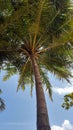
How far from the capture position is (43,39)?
17172 mm

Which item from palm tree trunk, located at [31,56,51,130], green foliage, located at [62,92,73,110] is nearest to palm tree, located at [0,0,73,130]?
palm tree trunk, located at [31,56,51,130]

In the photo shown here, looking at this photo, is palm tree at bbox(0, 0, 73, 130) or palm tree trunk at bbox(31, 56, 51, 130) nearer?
palm tree trunk at bbox(31, 56, 51, 130)

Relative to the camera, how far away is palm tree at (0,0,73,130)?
15.7 metres

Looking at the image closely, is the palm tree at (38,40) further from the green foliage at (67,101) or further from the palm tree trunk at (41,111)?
the green foliage at (67,101)

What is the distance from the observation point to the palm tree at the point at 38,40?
1572cm

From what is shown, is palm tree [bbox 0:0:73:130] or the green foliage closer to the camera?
the green foliage

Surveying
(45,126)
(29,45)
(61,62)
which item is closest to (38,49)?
(29,45)

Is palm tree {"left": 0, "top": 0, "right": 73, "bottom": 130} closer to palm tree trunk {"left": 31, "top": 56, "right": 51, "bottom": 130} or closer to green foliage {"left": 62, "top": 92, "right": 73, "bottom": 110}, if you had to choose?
palm tree trunk {"left": 31, "top": 56, "right": 51, "bottom": 130}

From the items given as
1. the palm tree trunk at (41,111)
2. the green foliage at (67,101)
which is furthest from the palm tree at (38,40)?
the green foliage at (67,101)

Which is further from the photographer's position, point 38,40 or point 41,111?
point 38,40

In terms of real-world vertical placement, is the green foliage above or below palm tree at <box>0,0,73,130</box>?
below

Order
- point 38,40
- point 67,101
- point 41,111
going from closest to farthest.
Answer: point 67,101
point 41,111
point 38,40

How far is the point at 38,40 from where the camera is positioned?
17.2 m

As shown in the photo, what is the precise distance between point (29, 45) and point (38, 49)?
59 centimetres
